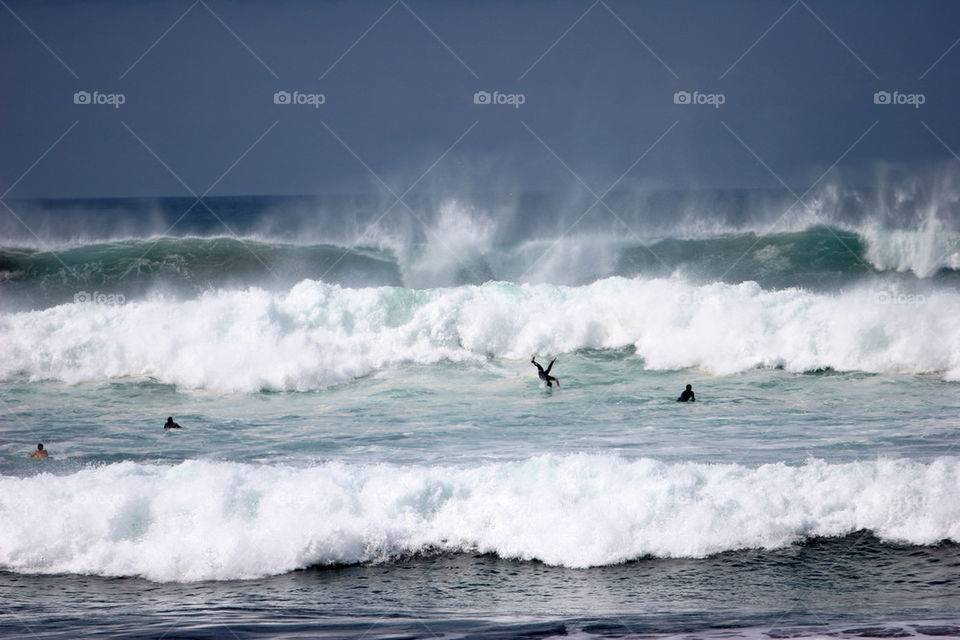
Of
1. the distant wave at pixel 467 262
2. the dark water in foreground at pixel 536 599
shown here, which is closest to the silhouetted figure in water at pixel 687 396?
the dark water in foreground at pixel 536 599

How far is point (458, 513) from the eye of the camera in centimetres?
1033

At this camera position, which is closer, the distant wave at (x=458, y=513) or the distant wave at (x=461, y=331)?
the distant wave at (x=458, y=513)

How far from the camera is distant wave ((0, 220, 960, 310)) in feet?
75.2

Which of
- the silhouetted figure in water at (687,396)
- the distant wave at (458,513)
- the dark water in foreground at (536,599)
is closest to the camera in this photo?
the dark water in foreground at (536,599)

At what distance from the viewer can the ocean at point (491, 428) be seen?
336 inches

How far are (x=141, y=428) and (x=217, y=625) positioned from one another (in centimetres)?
771

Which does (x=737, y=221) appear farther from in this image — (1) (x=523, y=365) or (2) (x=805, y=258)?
(1) (x=523, y=365)
